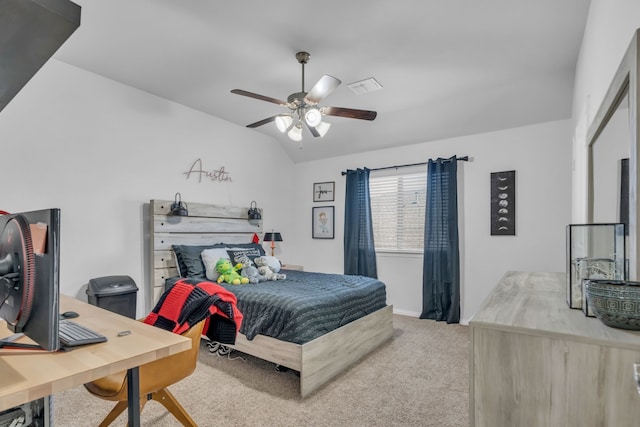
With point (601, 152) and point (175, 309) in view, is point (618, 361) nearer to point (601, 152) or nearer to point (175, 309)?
point (601, 152)

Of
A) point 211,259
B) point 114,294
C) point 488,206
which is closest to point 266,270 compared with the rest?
point 211,259

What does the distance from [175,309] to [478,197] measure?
357cm

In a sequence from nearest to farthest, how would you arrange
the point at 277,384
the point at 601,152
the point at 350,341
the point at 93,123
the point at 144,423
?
1. the point at 601,152
2. the point at 144,423
3. the point at 277,384
4. the point at 350,341
5. the point at 93,123

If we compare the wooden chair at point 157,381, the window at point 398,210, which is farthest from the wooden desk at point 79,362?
the window at point 398,210

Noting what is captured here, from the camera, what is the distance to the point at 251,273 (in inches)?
138

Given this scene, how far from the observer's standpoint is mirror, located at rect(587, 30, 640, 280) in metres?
1.05

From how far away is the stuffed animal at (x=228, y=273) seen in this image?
334 centimetres

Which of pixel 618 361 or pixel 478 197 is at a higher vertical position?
pixel 478 197

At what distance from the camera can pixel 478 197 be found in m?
4.04

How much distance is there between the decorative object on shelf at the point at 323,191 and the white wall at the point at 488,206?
57cm

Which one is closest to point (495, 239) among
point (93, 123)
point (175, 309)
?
point (175, 309)

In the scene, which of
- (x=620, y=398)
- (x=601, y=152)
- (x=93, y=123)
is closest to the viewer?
(x=620, y=398)

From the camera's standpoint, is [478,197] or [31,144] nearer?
[31,144]

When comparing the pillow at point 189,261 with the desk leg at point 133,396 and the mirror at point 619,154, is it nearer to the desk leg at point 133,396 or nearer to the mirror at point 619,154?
the desk leg at point 133,396
